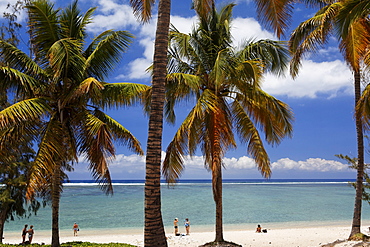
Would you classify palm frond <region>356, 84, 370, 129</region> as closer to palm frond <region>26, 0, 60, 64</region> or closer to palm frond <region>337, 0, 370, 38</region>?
palm frond <region>337, 0, 370, 38</region>

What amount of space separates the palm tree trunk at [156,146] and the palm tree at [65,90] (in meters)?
3.59

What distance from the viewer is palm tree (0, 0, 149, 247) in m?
10.3

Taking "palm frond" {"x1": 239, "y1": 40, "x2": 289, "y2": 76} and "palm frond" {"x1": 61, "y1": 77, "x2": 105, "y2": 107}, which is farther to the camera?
"palm frond" {"x1": 239, "y1": 40, "x2": 289, "y2": 76}

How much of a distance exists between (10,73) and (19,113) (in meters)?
1.62

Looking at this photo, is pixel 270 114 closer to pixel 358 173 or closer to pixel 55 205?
pixel 358 173

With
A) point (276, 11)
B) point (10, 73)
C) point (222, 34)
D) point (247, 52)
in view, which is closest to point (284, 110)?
point (247, 52)

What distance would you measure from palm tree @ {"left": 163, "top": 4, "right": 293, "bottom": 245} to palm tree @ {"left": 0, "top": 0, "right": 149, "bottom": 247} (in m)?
1.69

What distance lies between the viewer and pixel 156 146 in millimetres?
6695

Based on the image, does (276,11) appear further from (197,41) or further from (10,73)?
(10,73)

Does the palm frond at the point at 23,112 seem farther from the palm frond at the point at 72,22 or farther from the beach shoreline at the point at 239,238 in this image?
the beach shoreline at the point at 239,238

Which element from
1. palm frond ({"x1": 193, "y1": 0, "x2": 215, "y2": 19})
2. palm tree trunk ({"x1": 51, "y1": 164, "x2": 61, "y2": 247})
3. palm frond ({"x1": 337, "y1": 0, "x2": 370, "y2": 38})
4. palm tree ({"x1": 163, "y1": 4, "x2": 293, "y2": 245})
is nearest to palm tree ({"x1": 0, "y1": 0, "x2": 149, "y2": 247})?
palm tree trunk ({"x1": 51, "y1": 164, "x2": 61, "y2": 247})

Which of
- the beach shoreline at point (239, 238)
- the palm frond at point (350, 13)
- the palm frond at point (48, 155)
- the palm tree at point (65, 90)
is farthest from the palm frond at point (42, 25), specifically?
the beach shoreline at point (239, 238)

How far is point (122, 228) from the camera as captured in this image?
27531 millimetres

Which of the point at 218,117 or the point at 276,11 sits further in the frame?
the point at 218,117
